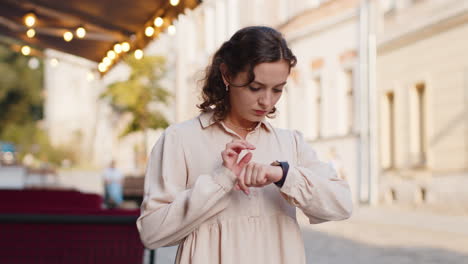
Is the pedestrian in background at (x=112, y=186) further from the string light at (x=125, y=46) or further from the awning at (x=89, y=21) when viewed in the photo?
the string light at (x=125, y=46)

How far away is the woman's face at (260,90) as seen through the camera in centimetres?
208

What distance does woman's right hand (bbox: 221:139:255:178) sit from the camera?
2.01 m

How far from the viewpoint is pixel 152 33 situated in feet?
22.5

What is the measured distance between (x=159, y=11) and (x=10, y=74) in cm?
3242

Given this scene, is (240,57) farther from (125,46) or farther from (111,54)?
(111,54)

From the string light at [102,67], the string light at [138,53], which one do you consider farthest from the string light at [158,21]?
the string light at [102,67]

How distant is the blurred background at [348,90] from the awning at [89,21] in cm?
2

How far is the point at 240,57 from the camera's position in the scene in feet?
6.97

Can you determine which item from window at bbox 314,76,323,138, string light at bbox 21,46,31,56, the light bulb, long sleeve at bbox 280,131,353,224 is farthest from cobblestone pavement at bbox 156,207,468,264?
window at bbox 314,76,323,138

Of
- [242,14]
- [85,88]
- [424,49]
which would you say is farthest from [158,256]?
[85,88]

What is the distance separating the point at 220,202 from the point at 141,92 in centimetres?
2125

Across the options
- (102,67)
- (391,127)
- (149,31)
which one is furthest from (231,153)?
(391,127)

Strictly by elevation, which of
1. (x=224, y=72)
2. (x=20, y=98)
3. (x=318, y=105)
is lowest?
(x=224, y=72)

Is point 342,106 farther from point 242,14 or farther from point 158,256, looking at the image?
point 158,256
